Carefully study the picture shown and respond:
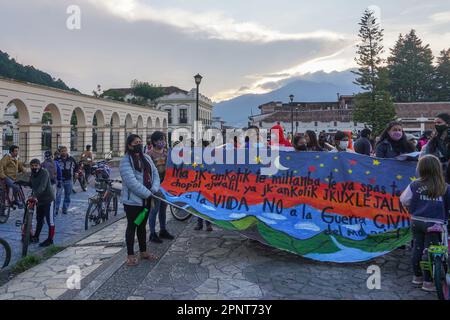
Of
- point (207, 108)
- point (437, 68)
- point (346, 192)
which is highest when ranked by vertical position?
point (437, 68)

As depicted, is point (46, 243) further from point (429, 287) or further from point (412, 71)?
point (412, 71)

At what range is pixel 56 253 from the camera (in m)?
6.28

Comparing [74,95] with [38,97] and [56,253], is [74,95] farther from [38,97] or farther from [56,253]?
[56,253]

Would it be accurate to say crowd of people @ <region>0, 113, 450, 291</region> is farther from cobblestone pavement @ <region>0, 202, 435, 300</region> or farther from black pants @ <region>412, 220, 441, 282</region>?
cobblestone pavement @ <region>0, 202, 435, 300</region>

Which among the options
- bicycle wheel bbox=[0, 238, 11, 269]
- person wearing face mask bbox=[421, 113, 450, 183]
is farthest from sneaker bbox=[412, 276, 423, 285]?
bicycle wheel bbox=[0, 238, 11, 269]

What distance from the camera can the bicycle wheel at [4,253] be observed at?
214 inches

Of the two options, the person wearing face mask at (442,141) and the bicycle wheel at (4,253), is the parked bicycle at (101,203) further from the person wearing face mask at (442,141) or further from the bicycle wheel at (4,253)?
the person wearing face mask at (442,141)

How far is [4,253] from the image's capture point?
5.52m

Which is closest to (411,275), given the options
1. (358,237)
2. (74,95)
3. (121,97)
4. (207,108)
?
(358,237)

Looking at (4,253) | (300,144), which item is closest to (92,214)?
(4,253)

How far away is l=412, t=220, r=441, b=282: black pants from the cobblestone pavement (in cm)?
21

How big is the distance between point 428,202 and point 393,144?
183 centimetres
